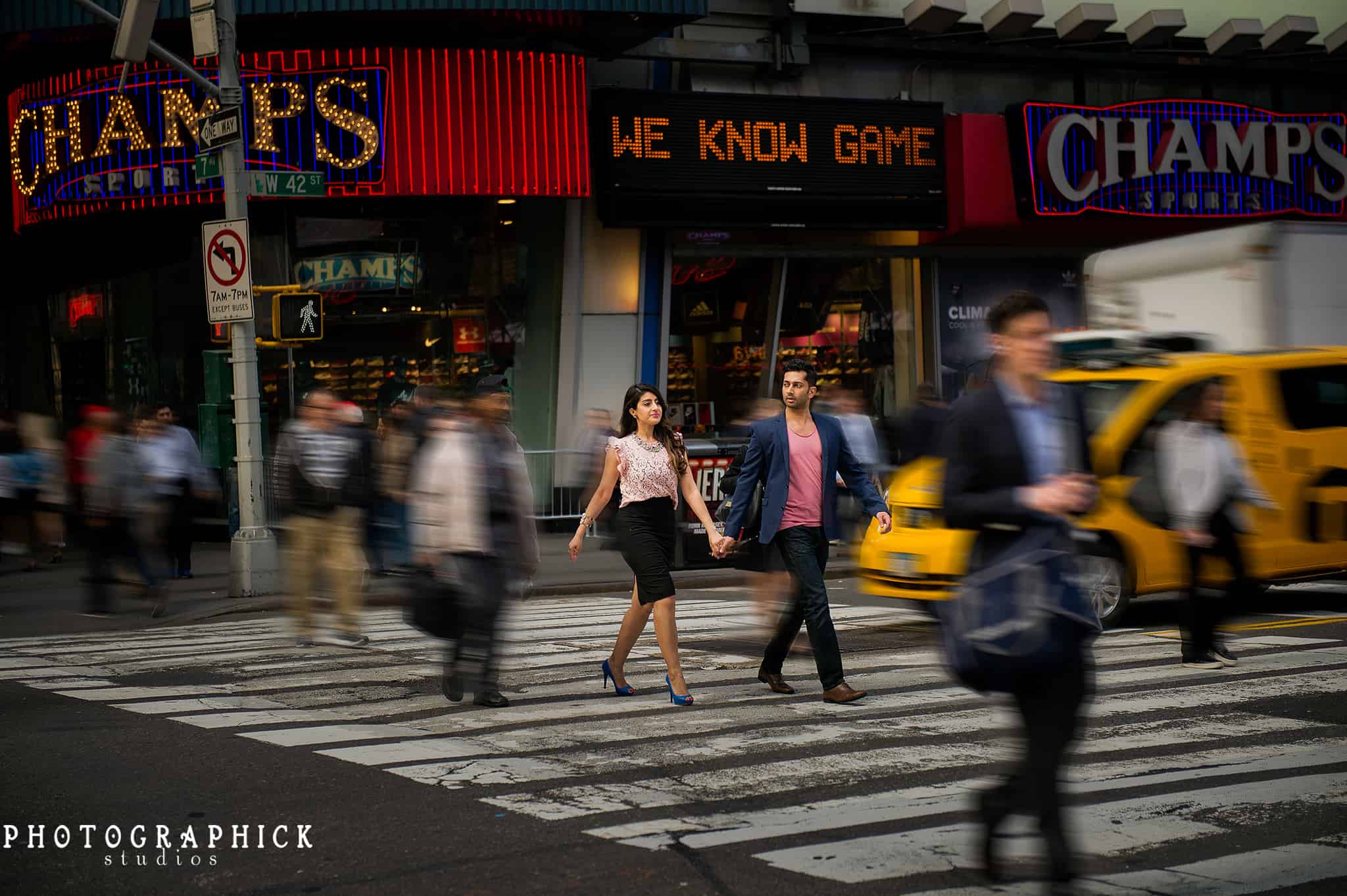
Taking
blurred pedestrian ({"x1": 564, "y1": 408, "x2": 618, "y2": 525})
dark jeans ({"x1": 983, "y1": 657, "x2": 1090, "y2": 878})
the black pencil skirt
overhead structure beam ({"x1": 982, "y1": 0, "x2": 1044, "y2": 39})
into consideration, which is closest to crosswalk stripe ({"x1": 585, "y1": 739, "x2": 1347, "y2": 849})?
dark jeans ({"x1": 983, "y1": 657, "x2": 1090, "y2": 878})

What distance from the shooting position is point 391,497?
13195mm

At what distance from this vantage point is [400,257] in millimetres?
22922

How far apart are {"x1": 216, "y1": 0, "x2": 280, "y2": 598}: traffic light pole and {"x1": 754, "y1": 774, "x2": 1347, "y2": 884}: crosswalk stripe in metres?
11.0

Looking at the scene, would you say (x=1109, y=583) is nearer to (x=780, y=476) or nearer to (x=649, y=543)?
(x=780, y=476)

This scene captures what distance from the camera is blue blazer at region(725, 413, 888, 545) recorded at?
8.84m

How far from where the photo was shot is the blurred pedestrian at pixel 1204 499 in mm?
9586

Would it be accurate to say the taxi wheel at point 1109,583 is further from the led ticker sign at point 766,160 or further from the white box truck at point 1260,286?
the led ticker sign at point 766,160

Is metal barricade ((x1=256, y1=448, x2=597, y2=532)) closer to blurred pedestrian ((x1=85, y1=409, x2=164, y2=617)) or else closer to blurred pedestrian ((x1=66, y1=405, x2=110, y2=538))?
blurred pedestrian ((x1=66, y1=405, x2=110, y2=538))

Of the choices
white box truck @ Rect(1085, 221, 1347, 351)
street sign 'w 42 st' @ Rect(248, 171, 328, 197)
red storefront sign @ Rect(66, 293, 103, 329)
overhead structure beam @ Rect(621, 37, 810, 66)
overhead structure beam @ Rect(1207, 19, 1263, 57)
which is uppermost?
overhead structure beam @ Rect(1207, 19, 1263, 57)

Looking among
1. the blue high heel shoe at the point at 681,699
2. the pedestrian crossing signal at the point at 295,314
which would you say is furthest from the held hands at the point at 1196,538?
the pedestrian crossing signal at the point at 295,314

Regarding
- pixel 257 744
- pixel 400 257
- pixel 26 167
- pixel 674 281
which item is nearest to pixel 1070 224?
pixel 674 281

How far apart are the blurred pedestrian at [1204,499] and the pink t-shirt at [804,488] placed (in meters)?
2.42

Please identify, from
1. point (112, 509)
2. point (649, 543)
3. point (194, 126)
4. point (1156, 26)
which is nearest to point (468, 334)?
point (194, 126)

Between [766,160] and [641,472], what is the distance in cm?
1518
